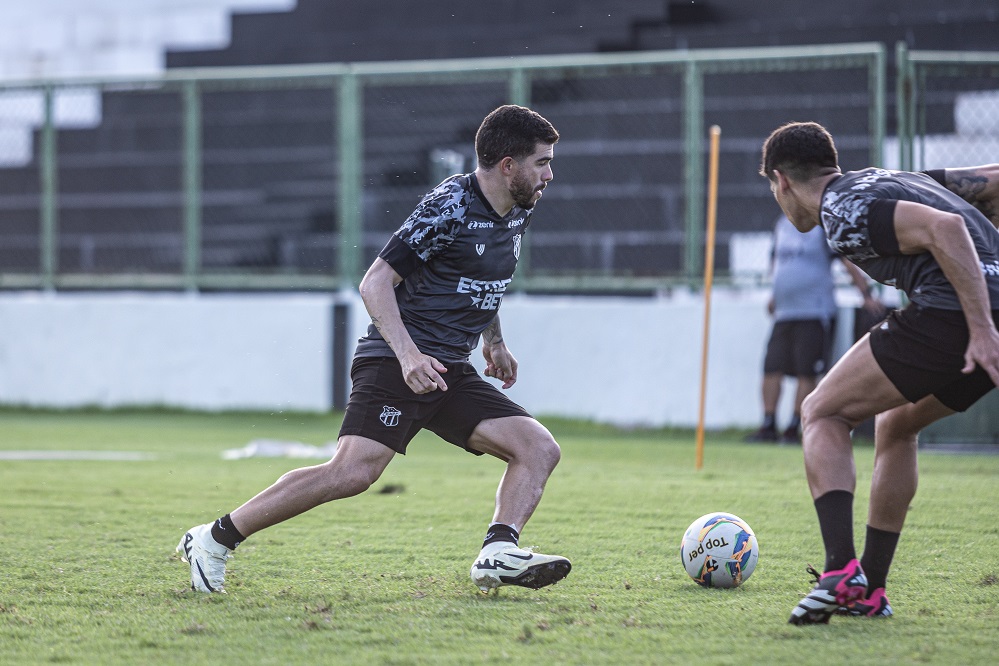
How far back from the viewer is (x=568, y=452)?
1045 cm

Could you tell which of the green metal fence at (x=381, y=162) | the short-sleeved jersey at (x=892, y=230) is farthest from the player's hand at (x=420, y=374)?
the green metal fence at (x=381, y=162)

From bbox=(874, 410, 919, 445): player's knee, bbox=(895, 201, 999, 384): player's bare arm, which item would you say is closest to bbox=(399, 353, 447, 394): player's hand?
bbox=(874, 410, 919, 445): player's knee

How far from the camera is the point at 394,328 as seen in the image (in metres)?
4.64

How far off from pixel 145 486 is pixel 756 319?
5.92 meters

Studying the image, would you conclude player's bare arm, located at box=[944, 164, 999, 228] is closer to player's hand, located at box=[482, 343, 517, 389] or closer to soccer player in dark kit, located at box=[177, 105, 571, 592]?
soccer player in dark kit, located at box=[177, 105, 571, 592]

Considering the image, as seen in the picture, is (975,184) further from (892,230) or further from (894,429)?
(894,429)

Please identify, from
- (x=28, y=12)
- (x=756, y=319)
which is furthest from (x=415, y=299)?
(x=28, y=12)

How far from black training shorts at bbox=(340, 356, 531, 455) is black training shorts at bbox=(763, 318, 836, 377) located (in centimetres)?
611

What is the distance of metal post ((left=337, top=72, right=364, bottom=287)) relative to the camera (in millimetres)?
13594

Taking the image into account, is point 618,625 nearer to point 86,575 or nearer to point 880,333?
point 880,333

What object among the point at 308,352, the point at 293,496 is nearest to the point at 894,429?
the point at 293,496

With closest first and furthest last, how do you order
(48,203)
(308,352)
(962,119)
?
(962,119) → (308,352) → (48,203)

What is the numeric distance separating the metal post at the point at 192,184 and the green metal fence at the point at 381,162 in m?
0.02

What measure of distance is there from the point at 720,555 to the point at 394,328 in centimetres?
146
